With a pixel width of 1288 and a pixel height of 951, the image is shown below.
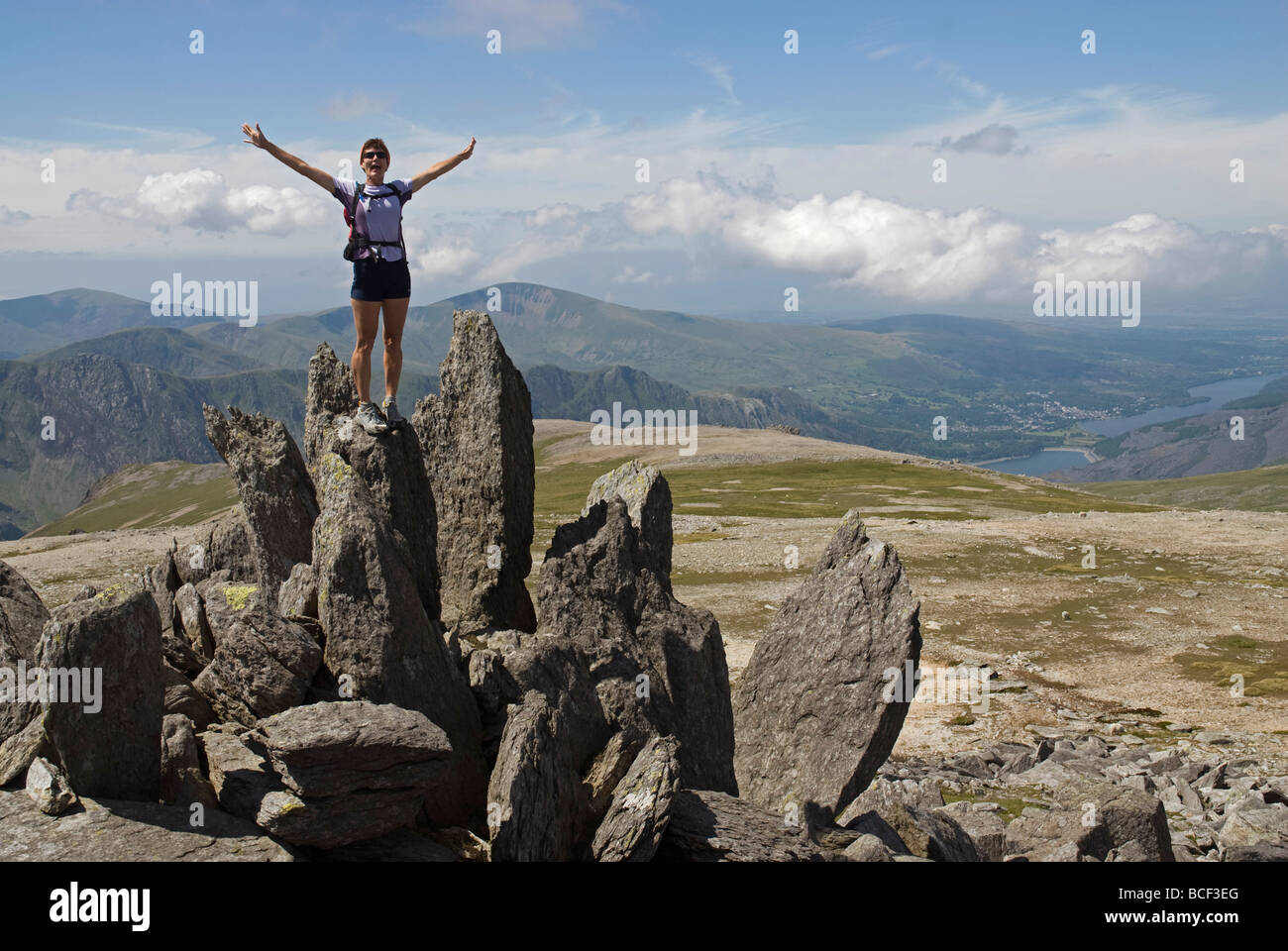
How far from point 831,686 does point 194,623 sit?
56.6 ft

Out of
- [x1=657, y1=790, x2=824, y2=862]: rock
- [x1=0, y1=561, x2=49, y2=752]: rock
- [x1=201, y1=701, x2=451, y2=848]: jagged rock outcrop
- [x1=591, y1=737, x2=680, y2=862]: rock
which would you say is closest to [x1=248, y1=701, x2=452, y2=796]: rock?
[x1=201, y1=701, x2=451, y2=848]: jagged rock outcrop

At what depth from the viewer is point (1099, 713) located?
46250 millimetres

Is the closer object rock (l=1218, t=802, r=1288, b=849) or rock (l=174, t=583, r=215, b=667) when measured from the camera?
rock (l=174, t=583, r=215, b=667)

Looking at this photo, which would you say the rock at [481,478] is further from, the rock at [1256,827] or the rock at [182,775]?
the rock at [1256,827]

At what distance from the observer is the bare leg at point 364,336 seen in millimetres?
17688

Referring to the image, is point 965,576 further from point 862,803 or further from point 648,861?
point 648,861

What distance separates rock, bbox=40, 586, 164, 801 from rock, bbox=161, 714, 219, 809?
167 millimetres

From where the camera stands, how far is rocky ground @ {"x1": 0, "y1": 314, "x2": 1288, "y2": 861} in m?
13.8

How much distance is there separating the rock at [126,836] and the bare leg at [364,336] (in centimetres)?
889

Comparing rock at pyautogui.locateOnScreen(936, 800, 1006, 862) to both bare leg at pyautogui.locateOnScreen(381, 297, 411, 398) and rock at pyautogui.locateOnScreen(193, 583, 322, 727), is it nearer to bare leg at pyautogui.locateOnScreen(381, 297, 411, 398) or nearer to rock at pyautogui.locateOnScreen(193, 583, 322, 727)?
rock at pyautogui.locateOnScreen(193, 583, 322, 727)

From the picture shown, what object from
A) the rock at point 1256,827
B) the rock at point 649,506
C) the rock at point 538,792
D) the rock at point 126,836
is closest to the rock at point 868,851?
the rock at point 538,792

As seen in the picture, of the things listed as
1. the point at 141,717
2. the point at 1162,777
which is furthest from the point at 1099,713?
the point at 141,717
